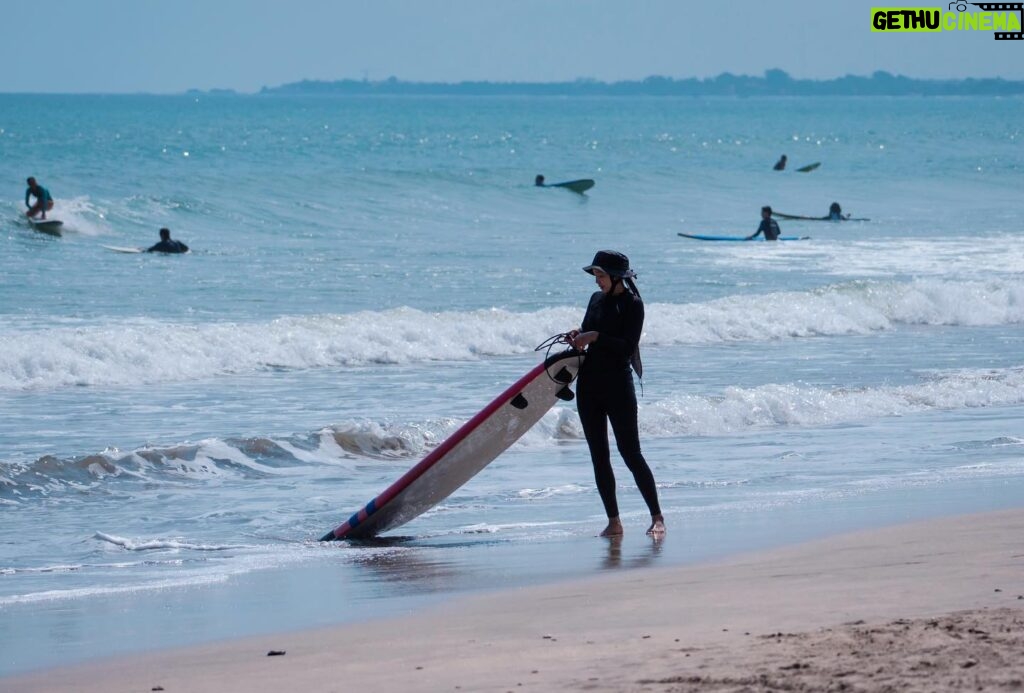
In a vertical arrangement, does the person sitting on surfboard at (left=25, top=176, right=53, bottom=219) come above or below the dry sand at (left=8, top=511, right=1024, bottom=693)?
→ above

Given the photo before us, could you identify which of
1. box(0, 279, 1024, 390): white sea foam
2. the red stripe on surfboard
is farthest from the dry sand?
box(0, 279, 1024, 390): white sea foam

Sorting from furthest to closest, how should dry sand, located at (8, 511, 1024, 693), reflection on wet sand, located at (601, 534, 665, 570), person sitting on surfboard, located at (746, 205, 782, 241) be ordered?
person sitting on surfboard, located at (746, 205, 782, 241)
reflection on wet sand, located at (601, 534, 665, 570)
dry sand, located at (8, 511, 1024, 693)

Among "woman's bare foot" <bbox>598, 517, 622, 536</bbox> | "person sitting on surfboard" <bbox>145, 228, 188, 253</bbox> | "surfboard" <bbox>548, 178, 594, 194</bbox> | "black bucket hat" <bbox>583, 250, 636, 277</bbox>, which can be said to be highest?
"black bucket hat" <bbox>583, 250, 636, 277</bbox>

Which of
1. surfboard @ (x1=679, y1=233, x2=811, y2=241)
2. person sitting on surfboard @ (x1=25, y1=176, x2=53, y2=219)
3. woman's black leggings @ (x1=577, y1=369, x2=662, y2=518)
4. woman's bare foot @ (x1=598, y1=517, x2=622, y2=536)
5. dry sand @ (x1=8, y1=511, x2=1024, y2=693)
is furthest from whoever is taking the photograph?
surfboard @ (x1=679, y1=233, x2=811, y2=241)

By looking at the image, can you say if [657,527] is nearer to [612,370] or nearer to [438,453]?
[612,370]

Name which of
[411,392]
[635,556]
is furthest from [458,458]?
[411,392]

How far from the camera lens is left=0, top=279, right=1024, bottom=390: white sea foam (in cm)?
1446

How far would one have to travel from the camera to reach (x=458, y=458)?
801cm

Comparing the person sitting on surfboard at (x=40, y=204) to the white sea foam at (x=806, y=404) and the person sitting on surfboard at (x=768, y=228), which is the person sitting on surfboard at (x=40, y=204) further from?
the white sea foam at (x=806, y=404)

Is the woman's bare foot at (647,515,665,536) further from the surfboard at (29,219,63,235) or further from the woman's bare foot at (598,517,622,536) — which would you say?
the surfboard at (29,219,63,235)

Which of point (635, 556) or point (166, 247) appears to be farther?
point (166, 247)

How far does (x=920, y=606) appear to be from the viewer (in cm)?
516

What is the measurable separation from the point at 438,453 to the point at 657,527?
1.20 metres

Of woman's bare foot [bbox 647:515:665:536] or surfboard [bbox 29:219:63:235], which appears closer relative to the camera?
woman's bare foot [bbox 647:515:665:536]
